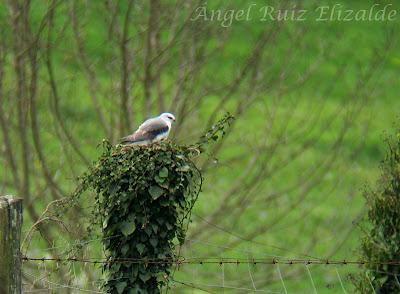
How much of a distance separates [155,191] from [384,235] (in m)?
2.98

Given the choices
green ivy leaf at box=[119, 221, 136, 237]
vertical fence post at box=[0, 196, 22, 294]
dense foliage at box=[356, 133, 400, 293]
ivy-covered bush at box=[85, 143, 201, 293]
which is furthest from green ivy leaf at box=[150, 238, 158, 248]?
dense foliage at box=[356, 133, 400, 293]

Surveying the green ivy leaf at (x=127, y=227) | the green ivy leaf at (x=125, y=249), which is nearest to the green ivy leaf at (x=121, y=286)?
the green ivy leaf at (x=125, y=249)

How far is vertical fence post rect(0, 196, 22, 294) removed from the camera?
230 inches

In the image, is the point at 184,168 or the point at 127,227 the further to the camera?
the point at 184,168

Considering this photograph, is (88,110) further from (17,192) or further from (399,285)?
(399,285)

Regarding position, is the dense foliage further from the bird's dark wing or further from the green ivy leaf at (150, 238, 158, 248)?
the green ivy leaf at (150, 238, 158, 248)

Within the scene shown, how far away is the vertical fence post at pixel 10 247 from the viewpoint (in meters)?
5.85

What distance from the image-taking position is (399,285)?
29.3 ft

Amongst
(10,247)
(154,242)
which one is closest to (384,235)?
(154,242)

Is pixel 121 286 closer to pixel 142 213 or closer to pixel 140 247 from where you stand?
pixel 140 247

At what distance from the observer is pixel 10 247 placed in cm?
590

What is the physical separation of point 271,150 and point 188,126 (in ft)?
3.09

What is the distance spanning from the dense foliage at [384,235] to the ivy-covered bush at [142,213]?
253 centimetres

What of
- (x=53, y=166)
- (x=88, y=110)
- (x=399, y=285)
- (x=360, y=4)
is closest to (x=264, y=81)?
(x=53, y=166)
